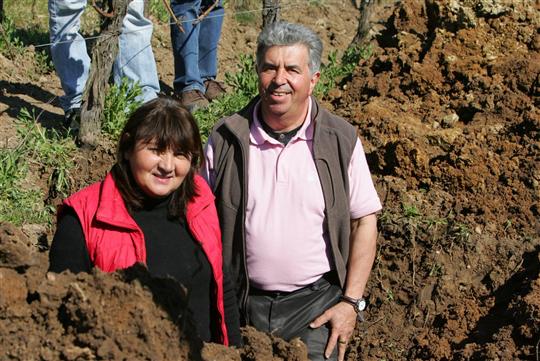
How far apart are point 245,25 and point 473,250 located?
14.1ft

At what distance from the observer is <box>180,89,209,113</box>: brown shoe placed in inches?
269

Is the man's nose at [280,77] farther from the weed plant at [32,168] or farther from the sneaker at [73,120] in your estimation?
the sneaker at [73,120]

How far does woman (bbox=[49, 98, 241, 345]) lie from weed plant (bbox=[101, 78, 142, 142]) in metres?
2.82

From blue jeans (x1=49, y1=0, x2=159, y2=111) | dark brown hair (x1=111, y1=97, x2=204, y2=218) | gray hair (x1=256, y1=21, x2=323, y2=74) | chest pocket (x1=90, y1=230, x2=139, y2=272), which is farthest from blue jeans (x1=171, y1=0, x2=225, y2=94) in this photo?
chest pocket (x1=90, y1=230, x2=139, y2=272)

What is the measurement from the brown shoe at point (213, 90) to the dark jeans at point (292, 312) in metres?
3.46

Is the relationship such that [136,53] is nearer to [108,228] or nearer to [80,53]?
[80,53]

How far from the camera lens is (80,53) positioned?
6312 mm

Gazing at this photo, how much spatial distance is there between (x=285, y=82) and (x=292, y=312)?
39.0 inches

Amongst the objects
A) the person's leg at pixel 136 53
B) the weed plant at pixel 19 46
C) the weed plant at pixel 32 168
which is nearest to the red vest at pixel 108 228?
the weed plant at pixel 32 168

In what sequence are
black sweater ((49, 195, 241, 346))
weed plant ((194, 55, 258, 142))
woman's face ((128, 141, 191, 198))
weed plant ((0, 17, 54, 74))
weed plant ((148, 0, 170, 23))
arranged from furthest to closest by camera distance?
weed plant ((148, 0, 170, 23)), weed plant ((0, 17, 54, 74)), weed plant ((194, 55, 258, 142)), woman's face ((128, 141, 191, 198)), black sweater ((49, 195, 241, 346))

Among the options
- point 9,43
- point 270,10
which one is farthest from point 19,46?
point 270,10

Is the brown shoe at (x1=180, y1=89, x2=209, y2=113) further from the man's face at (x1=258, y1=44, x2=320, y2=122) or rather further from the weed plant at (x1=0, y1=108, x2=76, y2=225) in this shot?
the man's face at (x1=258, y1=44, x2=320, y2=122)

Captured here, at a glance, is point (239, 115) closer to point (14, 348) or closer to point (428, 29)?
point (14, 348)

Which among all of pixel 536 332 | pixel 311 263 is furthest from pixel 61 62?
pixel 536 332
